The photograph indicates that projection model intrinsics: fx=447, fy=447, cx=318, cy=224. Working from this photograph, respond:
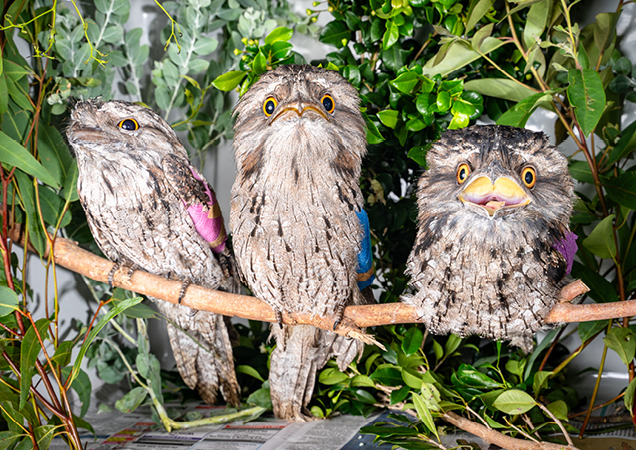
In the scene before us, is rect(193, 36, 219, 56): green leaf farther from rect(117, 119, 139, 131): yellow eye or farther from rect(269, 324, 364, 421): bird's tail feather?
rect(269, 324, 364, 421): bird's tail feather

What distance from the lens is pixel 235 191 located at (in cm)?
104

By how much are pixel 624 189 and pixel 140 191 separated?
3.80 ft

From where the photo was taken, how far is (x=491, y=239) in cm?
89

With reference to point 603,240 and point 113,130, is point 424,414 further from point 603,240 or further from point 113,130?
point 113,130

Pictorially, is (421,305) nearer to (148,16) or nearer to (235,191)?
(235,191)

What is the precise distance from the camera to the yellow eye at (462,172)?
0.87 meters

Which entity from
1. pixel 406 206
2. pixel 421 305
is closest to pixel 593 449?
pixel 421 305

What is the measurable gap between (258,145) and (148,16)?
3.31 feet

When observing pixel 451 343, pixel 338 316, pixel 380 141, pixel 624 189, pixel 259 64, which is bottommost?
pixel 451 343

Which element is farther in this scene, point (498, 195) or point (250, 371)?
point (250, 371)

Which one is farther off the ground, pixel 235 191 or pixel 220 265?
pixel 235 191

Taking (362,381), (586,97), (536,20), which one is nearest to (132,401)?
(362,381)

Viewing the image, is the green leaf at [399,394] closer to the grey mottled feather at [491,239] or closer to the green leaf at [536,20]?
the grey mottled feather at [491,239]

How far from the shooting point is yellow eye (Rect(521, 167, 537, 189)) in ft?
2.83
